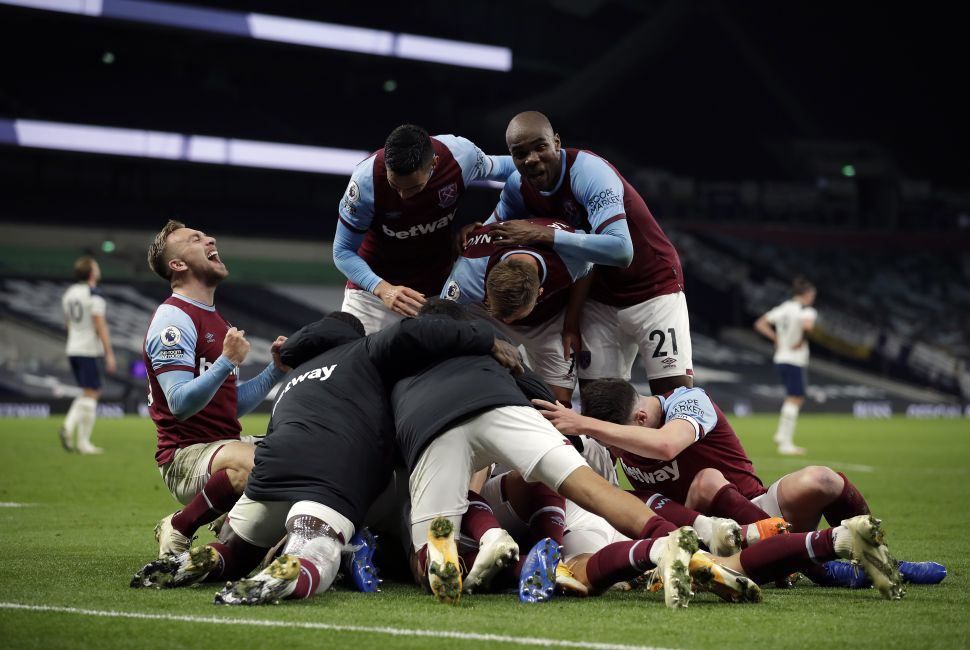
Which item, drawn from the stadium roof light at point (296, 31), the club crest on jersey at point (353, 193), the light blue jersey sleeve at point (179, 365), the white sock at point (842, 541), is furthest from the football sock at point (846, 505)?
the stadium roof light at point (296, 31)

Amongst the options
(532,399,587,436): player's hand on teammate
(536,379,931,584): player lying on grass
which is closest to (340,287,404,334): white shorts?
(536,379,931,584): player lying on grass

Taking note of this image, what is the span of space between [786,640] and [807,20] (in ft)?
122

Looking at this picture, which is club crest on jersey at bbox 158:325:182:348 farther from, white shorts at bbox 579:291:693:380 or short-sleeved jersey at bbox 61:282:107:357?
short-sleeved jersey at bbox 61:282:107:357

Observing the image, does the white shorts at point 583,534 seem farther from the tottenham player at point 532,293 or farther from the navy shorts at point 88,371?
the navy shorts at point 88,371

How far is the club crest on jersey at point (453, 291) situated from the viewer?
6457mm

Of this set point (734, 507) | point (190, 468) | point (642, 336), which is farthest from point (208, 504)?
point (642, 336)

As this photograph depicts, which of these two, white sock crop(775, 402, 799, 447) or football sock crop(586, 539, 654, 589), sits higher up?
white sock crop(775, 402, 799, 447)

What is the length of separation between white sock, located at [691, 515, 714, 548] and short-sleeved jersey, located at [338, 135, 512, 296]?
2601 millimetres

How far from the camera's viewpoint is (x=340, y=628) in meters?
3.70

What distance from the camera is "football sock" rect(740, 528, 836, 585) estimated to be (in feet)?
14.2

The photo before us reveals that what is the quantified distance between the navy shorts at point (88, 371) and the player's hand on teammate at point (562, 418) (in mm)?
10030

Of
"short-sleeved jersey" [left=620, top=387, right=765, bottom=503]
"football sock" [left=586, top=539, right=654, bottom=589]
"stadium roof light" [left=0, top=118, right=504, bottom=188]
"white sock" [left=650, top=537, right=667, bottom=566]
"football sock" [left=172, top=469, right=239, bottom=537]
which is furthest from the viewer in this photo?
"stadium roof light" [left=0, top=118, right=504, bottom=188]

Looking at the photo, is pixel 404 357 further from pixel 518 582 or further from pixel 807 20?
pixel 807 20

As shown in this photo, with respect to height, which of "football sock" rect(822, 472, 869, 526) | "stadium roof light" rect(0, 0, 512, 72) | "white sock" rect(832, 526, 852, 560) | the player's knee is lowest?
"white sock" rect(832, 526, 852, 560)
